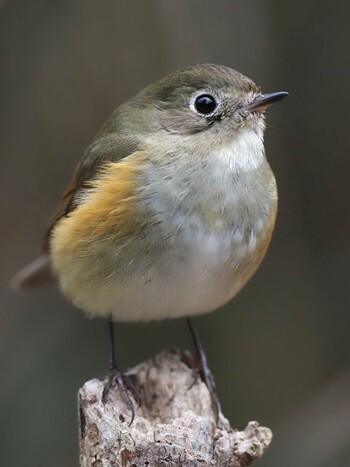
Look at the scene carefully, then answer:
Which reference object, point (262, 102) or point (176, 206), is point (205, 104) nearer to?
point (262, 102)

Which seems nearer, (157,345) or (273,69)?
(273,69)

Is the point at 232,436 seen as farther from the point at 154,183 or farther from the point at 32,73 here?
the point at 32,73

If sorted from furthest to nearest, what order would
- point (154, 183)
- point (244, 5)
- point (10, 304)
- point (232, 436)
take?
point (10, 304) < point (244, 5) < point (154, 183) < point (232, 436)

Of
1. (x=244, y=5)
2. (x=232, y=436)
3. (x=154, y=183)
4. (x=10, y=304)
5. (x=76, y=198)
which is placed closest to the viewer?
(x=232, y=436)

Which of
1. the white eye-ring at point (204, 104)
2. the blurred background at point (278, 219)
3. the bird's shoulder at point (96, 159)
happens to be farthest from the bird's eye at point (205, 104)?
the blurred background at point (278, 219)

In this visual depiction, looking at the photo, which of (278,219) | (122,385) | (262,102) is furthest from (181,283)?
(278,219)

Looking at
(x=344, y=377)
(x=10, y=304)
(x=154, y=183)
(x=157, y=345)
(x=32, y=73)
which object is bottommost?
(x=344, y=377)

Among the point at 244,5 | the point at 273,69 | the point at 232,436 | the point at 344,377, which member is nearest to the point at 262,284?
the point at 344,377

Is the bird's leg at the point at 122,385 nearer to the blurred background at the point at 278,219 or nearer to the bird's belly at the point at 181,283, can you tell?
the bird's belly at the point at 181,283
